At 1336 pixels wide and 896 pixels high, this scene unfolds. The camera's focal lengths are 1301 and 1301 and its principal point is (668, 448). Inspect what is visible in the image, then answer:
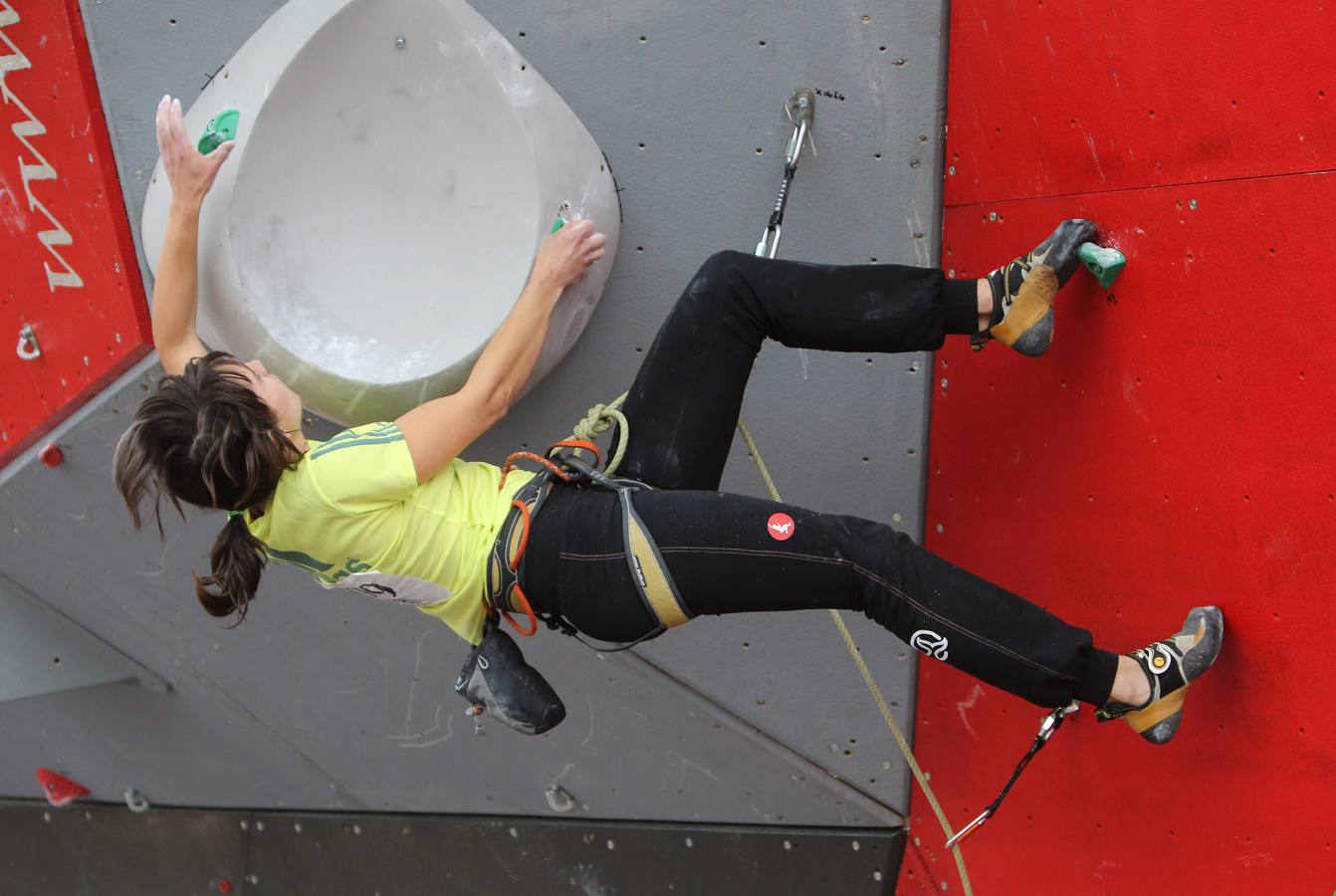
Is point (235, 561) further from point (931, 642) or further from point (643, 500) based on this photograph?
point (931, 642)

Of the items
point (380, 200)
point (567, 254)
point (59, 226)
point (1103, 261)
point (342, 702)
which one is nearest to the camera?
point (1103, 261)

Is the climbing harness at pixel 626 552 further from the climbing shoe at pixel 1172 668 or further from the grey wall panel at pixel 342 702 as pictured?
the grey wall panel at pixel 342 702

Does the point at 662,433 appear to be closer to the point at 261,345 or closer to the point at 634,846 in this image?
the point at 261,345

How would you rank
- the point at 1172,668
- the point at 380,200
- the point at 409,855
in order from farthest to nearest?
the point at 409,855 → the point at 380,200 → the point at 1172,668

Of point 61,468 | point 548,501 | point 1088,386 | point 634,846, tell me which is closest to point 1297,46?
point 1088,386

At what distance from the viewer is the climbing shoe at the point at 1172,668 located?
1661 millimetres

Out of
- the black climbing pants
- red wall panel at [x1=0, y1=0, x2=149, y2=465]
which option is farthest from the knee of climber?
red wall panel at [x1=0, y1=0, x2=149, y2=465]

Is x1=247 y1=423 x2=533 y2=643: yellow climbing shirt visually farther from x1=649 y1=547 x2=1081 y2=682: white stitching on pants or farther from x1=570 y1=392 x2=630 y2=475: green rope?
x1=649 y1=547 x2=1081 y2=682: white stitching on pants

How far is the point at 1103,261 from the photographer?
1.76 metres

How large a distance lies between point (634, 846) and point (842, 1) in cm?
170

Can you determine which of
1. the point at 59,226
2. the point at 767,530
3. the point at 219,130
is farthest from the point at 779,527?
the point at 59,226

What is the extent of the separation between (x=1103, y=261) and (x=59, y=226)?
181cm

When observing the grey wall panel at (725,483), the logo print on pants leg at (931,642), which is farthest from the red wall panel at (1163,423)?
the logo print on pants leg at (931,642)

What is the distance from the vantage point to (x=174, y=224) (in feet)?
6.45
